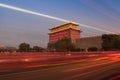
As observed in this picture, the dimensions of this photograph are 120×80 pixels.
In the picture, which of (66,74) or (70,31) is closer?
(66,74)

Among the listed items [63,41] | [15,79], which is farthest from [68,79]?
[63,41]

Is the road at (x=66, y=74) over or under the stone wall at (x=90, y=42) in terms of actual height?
under

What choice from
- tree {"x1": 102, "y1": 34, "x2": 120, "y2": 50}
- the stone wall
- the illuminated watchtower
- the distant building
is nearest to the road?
tree {"x1": 102, "y1": 34, "x2": 120, "y2": 50}

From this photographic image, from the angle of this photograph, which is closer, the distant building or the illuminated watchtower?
the distant building

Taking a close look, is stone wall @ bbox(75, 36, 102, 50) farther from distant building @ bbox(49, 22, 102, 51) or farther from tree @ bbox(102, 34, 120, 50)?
tree @ bbox(102, 34, 120, 50)

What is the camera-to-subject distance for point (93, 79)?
41.4ft

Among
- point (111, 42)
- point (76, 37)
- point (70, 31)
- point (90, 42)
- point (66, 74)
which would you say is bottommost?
point (66, 74)

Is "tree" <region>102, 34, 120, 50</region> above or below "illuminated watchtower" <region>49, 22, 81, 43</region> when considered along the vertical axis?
below

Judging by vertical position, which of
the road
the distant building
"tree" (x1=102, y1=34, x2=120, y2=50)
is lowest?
the road

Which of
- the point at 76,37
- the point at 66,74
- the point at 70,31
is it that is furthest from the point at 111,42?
the point at 66,74

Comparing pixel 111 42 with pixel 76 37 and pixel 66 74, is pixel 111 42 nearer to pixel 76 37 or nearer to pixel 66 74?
pixel 76 37

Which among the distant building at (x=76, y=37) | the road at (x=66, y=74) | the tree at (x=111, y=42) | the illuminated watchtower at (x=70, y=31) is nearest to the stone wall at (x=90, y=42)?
the distant building at (x=76, y=37)

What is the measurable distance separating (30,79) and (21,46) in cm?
16531

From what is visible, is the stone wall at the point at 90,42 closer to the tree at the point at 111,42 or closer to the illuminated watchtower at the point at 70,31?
the tree at the point at 111,42
